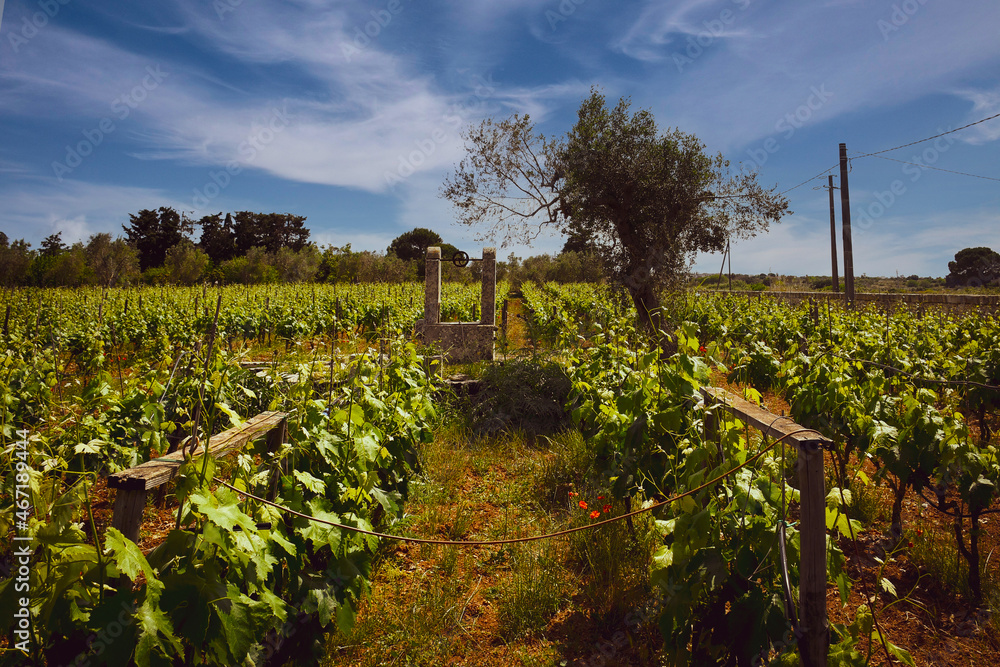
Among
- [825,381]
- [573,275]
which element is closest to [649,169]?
[825,381]

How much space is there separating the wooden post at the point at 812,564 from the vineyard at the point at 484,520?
59mm

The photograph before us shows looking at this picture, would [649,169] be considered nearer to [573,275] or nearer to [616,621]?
[616,621]

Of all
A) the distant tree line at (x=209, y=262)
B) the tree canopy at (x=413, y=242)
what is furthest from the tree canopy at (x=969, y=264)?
the tree canopy at (x=413, y=242)

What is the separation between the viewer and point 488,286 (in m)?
8.61

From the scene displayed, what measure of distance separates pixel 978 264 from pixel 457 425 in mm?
62051

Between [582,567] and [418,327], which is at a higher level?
[418,327]

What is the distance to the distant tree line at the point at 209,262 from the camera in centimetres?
3253

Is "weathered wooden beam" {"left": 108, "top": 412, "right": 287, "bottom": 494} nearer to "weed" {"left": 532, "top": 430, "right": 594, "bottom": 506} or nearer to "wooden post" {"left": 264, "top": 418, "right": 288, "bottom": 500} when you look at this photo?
"wooden post" {"left": 264, "top": 418, "right": 288, "bottom": 500}

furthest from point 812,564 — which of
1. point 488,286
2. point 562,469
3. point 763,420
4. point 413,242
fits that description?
point 413,242

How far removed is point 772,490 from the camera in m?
1.88

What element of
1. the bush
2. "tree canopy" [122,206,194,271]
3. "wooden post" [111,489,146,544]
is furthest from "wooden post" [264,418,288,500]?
"tree canopy" [122,206,194,271]

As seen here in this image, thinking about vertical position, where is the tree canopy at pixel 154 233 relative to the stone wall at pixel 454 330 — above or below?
above

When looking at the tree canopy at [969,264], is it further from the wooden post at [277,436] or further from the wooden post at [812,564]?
the wooden post at [277,436]

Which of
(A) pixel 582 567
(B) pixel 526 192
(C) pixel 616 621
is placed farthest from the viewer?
(B) pixel 526 192
